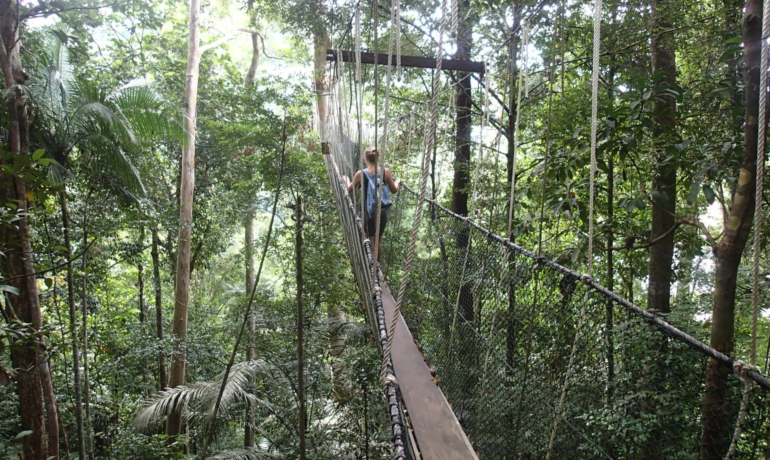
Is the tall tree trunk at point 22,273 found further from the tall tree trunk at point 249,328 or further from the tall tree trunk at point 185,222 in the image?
the tall tree trunk at point 185,222

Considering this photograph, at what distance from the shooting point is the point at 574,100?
8.56ft

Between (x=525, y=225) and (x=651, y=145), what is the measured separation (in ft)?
2.01

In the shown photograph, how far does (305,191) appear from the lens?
420cm

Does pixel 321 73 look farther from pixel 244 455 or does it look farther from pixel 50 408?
pixel 50 408

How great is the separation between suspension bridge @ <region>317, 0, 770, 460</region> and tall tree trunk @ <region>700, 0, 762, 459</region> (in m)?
0.02

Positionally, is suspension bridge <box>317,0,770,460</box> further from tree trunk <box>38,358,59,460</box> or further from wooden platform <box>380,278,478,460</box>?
tree trunk <box>38,358,59,460</box>

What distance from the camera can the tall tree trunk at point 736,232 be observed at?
119 centimetres

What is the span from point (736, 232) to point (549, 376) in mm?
733

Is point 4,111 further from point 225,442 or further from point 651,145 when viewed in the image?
point 225,442

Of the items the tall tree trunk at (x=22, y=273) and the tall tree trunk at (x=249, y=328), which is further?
the tall tree trunk at (x=249, y=328)

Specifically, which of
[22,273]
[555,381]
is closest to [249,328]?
[22,273]

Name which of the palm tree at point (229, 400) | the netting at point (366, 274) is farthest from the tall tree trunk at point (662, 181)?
the palm tree at point (229, 400)

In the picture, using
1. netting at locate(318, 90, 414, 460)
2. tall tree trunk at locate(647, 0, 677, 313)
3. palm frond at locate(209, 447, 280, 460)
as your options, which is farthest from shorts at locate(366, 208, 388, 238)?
palm frond at locate(209, 447, 280, 460)

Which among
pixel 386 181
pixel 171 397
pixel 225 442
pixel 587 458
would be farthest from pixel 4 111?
pixel 225 442
